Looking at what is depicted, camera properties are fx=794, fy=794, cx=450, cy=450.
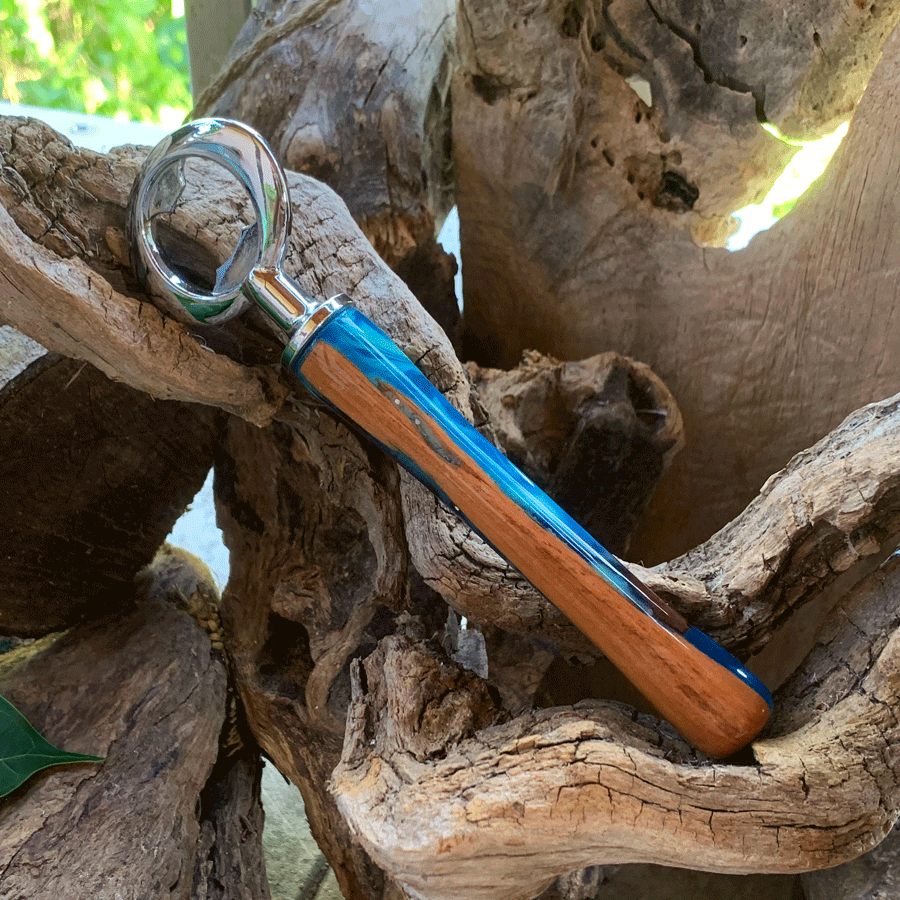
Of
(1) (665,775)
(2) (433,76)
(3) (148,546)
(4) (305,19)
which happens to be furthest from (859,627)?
(4) (305,19)

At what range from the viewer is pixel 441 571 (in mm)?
637

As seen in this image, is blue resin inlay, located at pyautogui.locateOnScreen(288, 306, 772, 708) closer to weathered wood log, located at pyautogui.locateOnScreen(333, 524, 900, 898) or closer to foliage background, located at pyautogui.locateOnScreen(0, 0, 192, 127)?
weathered wood log, located at pyautogui.locateOnScreen(333, 524, 900, 898)

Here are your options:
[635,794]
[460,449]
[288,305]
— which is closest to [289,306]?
[288,305]

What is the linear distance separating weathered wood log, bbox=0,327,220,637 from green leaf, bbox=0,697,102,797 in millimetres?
144

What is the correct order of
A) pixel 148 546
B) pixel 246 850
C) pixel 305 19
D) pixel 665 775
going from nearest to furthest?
pixel 665 775 < pixel 246 850 < pixel 148 546 < pixel 305 19

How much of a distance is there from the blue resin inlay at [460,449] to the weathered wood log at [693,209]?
0.39 meters

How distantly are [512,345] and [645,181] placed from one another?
10.9 inches

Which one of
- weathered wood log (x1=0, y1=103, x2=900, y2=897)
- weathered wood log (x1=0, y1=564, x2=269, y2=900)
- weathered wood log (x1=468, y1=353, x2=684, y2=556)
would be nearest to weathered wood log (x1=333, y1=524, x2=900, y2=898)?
weathered wood log (x1=0, y1=103, x2=900, y2=897)

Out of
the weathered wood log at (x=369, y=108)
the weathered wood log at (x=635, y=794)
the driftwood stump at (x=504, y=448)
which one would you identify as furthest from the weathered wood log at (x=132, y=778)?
the weathered wood log at (x=369, y=108)

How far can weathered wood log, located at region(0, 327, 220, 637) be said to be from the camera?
75 centimetres

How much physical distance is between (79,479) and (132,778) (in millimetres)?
288

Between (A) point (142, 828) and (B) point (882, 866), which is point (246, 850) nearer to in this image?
(A) point (142, 828)

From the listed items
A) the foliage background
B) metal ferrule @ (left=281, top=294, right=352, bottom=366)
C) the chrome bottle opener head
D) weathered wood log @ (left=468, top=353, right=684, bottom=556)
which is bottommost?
weathered wood log @ (left=468, top=353, right=684, bottom=556)

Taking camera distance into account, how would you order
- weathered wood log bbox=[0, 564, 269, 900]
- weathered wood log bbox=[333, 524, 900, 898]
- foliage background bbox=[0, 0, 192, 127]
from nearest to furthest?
weathered wood log bbox=[333, 524, 900, 898] → weathered wood log bbox=[0, 564, 269, 900] → foliage background bbox=[0, 0, 192, 127]
